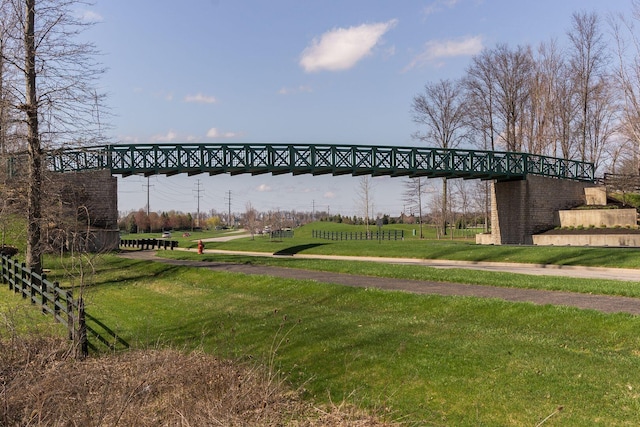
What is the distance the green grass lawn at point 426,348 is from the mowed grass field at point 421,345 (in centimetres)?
2

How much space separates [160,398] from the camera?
6688mm

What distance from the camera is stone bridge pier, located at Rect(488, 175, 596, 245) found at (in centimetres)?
3600

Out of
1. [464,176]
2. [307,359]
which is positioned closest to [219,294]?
[307,359]

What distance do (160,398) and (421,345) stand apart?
4.35 metres

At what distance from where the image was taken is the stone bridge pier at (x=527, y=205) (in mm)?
36000

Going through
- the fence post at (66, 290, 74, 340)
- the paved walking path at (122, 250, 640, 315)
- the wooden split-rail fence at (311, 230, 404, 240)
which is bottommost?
the wooden split-rail fence at (311, 230, 404, 240)

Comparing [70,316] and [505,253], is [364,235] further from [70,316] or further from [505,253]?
[70,316]

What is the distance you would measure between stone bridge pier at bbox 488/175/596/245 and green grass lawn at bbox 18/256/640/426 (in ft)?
86.6

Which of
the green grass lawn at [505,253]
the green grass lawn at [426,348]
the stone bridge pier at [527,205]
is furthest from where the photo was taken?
the stone bridge pier at [527,205]

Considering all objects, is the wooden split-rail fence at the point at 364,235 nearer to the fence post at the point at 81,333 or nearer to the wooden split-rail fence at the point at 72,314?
the wooden split-rail fence at the point at 72,314

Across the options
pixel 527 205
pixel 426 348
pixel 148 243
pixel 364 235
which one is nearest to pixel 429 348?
pixel 426 348

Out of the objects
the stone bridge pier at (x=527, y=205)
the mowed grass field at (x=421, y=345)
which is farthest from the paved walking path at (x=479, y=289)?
the stone bridge pier at (x=527, y=205)

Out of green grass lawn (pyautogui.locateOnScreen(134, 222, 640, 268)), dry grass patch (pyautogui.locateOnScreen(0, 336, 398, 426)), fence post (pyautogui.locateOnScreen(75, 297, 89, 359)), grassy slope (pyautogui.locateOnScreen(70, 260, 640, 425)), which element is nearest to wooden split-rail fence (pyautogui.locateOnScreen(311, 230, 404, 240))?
green grass lawn (pyautogui.locateOnScreen(134, 222, 640, 268))

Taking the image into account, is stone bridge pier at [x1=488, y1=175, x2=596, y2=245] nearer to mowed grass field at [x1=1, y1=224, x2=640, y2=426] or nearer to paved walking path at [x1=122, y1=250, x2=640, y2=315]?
paved walking path at [x1=122, y1=250, x2=640, y2=315]
